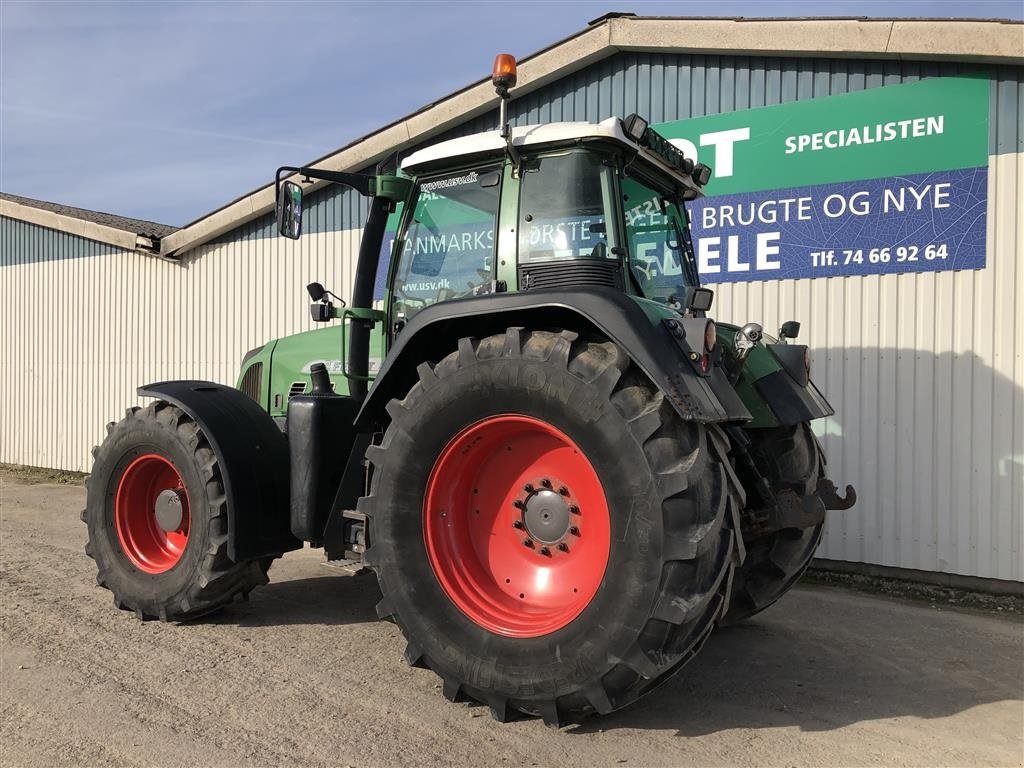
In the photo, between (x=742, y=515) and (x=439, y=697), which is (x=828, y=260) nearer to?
(x=742, y=515)

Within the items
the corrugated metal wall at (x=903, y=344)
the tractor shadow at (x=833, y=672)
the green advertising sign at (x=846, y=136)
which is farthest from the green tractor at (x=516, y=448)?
the green advertising sign at (x=846, y=136)

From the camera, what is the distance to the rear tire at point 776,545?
473cm

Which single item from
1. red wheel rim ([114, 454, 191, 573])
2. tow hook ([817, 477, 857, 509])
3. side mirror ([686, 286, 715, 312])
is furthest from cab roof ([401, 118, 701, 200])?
red wheel rim ([114, 454, 191, 573])

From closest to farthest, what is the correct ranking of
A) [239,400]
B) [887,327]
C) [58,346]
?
[239,400]
[887,327]
[58,346]

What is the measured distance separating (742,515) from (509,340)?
143 cm

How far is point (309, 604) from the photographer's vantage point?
559cm

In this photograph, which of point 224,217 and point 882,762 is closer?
point 882,762

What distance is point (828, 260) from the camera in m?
7.13

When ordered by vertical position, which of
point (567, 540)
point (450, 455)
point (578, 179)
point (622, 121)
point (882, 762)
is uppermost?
point (622, 121)

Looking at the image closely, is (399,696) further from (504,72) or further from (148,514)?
(504,72)

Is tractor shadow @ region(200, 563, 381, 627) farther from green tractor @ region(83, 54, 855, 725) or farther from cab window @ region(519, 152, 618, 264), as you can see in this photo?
cab window @ region(519, 152, 618, 264)

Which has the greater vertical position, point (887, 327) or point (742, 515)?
point (887, 327)

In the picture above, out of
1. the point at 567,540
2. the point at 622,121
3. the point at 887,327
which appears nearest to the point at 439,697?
the point at 567,540

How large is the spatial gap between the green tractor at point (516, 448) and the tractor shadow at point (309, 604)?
0.28 meters
